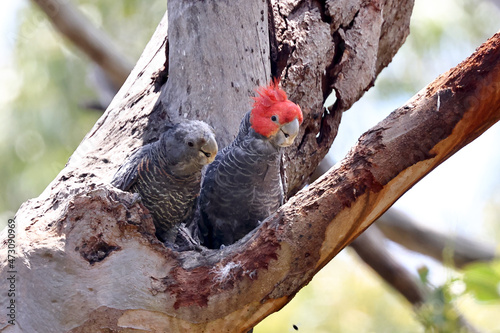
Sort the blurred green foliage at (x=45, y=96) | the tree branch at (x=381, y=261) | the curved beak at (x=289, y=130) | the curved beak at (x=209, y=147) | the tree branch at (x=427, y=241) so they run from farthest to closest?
the blurred green foliage at (x=45, y=96), the tree branch at (x=427, y=241), the tree branch at (x=381, y=261), the curved beak at (x=289, y=130), the curved beak at (x=209, y=147)

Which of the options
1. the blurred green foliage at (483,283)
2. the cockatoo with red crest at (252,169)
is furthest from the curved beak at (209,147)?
the blurred green foliage at (483,283)

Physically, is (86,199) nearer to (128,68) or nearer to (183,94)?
(183,94)

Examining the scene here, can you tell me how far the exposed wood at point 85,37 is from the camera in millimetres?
5473

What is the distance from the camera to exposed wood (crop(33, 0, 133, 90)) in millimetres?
5473

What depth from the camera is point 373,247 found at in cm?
525

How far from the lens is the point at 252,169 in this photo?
3182 millimetres

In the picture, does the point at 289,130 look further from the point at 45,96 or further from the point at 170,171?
the point at 45,96

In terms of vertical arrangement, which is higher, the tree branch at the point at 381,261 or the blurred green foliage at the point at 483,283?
the tree branch at the point at 381,261

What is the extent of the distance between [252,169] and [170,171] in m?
0.55

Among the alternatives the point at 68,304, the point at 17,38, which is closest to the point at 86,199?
the point at 68,304

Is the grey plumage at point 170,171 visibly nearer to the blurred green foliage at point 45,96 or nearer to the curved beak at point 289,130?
the curved beak at point 289,130

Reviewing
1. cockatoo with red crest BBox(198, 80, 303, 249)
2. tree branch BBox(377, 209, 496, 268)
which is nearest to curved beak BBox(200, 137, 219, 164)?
cockatoo with red crest BBox(198, 80, 303, 249)

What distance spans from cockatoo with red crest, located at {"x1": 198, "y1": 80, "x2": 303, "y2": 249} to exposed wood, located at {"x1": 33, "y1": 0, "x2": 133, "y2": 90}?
2960 mm

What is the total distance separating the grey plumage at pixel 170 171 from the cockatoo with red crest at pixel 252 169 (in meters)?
0.23
